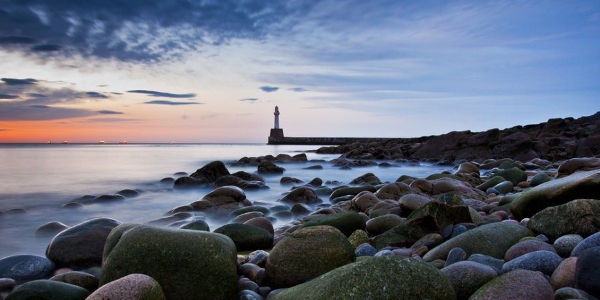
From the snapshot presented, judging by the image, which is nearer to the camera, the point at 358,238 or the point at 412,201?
the point at 358,238

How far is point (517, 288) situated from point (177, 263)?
6.41ft

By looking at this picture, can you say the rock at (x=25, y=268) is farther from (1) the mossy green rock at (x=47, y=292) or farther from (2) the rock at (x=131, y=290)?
(2) the rock at (x=131, y=290)

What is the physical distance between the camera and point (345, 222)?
4.54 meters

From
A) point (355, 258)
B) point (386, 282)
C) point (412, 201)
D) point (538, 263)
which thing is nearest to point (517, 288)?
point (538, 263)

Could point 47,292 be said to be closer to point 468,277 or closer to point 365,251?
point 365,251

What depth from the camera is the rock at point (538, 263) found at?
2.35m

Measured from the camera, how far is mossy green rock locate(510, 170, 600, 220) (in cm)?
368

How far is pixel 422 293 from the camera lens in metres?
2.01

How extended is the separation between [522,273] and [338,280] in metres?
0.95

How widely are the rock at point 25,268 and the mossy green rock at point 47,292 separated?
3.35 feet

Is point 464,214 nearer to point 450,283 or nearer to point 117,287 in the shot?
point 450,283

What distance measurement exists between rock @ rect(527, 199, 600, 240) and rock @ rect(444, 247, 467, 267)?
32.3 inches

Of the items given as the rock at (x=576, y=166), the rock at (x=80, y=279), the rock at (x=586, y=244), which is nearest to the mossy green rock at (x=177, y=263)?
the rock at (x=80, y=279)

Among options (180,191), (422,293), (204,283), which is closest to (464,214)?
(422,293)
